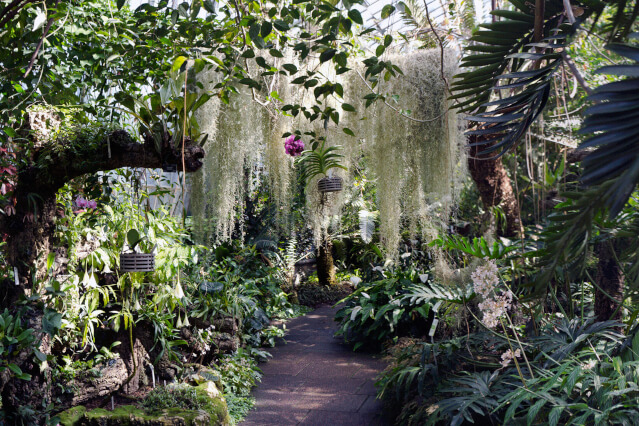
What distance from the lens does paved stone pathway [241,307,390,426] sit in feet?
10.5

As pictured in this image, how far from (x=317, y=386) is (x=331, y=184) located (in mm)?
1693

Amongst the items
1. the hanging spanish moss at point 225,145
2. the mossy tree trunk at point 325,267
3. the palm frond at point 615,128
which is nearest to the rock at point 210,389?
the hanging spanish moss at point 225,145

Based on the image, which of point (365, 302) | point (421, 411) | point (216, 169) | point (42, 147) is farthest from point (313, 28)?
point (365, 302)

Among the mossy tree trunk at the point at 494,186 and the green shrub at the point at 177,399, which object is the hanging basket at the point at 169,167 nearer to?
the green shrub at the point at 177,399

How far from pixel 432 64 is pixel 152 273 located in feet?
7.63

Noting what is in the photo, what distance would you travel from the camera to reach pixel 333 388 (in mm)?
3742

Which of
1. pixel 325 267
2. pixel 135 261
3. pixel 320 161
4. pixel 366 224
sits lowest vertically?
pixel 325 267

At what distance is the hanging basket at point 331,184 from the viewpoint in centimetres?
303

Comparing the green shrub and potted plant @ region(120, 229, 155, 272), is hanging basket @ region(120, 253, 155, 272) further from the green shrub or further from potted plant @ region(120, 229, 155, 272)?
the green shrub

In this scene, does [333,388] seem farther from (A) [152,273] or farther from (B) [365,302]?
(A) [152,273]

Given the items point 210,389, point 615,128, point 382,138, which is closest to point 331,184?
point 382,138

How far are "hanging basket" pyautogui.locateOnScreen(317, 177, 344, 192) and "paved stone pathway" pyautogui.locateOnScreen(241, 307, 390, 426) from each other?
145cm

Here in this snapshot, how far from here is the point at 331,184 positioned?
3029 millimetres

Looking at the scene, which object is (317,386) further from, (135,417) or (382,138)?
(382,138)
